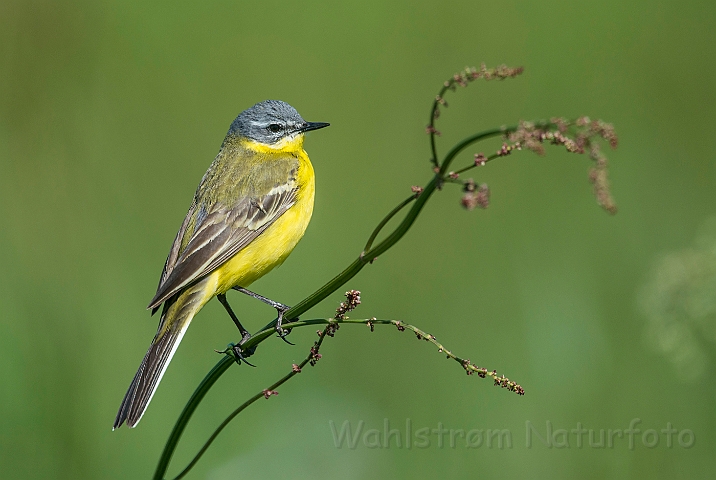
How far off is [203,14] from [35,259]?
4.27 meters

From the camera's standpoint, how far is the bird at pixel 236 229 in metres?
4.42

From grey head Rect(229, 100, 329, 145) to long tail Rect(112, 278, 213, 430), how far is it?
5.19 ft

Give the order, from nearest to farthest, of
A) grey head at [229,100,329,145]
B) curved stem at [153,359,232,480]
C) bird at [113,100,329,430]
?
curved stem at [153,359,232,480]
bird at [113,100,329,430]
grey head at [229,100,329,145]

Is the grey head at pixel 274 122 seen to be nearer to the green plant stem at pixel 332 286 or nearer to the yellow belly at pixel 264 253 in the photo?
the yellow belly at pixel 264 253

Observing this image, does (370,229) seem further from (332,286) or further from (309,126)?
(332,286)

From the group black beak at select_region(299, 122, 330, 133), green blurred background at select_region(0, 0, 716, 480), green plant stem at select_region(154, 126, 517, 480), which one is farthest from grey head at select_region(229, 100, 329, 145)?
green plant stem at select_region(154, 126, 517, 480)

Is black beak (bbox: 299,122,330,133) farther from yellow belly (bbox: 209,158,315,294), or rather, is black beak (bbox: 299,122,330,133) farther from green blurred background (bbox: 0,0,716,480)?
green blurred background (bbox: 0,0,716,480)

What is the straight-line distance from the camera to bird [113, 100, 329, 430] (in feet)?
14.5

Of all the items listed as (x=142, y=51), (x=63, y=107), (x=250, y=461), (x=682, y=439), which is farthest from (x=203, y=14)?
(x=682, y=439)

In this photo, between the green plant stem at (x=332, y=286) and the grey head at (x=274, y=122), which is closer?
the green plant stem at (x=332, y=286)

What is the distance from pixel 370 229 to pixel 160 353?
12.2ft

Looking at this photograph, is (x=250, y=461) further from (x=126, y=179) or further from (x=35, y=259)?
(x=126, y=179)

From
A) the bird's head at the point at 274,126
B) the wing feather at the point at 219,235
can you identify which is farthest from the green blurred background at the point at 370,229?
the bird's head at the point at 274,126

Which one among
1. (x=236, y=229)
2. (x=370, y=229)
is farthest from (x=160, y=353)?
(x=370, y=229)
